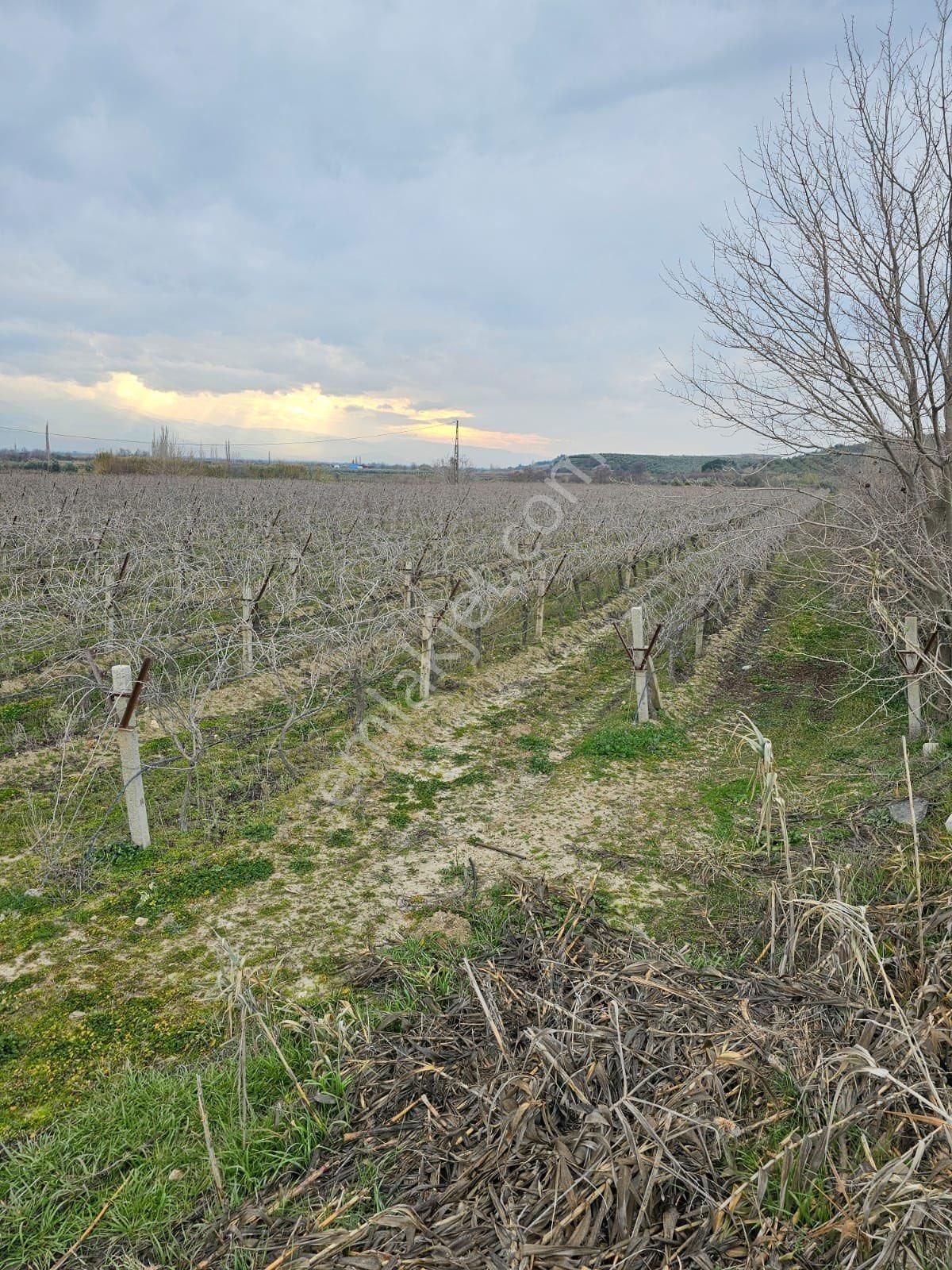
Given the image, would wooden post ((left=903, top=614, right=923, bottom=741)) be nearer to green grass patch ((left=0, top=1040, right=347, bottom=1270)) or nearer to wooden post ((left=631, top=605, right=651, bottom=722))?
wooden post ((left=631, top=605, right=651, bottom=722))

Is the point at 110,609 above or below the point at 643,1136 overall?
above

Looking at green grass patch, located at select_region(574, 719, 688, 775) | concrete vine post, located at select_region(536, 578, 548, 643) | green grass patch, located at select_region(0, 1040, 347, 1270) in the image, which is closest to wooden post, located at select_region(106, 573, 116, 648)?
green grass patch, located at select_region(0, 1040, 347, 1270)

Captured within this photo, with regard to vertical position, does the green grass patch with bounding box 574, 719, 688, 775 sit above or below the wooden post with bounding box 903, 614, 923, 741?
below

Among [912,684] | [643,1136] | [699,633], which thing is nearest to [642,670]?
[912,684]

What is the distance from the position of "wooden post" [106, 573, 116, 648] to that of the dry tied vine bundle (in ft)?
15.4

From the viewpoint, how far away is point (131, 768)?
5043mm

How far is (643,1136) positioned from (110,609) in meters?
7.71

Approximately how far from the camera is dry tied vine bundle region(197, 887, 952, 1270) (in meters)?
2.02

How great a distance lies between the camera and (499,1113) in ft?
8.16

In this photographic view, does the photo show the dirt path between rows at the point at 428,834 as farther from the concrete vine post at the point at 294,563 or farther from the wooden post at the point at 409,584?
the concrete vine post at the point at 294,563


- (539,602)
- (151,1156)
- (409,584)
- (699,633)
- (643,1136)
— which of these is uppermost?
(409,584)

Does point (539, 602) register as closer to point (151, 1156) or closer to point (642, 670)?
point (642, 670)

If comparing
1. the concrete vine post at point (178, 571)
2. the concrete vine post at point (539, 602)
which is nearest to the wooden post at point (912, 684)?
the concrete vine post at point (539, 602)

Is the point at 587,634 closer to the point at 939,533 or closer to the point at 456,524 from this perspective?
the point at 939,533
